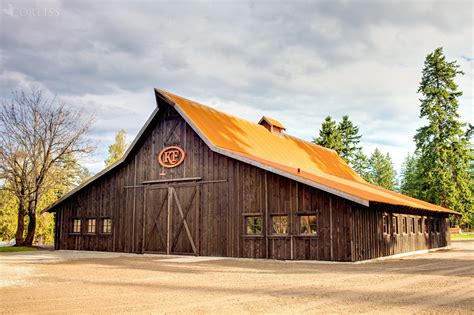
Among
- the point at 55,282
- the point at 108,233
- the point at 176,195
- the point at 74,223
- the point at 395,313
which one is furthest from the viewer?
the point at 74,223

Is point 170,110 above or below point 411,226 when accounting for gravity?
above

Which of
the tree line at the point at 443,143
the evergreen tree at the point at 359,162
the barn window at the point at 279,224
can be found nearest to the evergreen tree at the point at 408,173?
the evergreen tree at the point at 359,162

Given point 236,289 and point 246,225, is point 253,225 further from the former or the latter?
point 236,289

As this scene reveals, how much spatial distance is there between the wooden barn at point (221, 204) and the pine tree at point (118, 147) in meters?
22.3

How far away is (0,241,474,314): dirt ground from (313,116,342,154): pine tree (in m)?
36.8

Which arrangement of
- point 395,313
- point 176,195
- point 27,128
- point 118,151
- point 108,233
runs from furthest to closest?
point 118,151 → point 27,128 → point 108,233 → point 176,195 → point 395,313

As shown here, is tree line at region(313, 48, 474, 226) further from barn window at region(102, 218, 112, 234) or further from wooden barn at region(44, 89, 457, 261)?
barn window at region(102, 218, 112, 234)

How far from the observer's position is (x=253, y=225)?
1947 cm

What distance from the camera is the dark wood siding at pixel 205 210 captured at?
17688 mm

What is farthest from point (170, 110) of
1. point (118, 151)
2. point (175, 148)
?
point (118, 151)

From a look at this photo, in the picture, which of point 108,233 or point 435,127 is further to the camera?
point 435,127

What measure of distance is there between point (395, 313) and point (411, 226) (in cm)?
1804

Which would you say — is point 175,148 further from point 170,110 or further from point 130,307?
point 130,307

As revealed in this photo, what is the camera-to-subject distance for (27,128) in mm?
27625
